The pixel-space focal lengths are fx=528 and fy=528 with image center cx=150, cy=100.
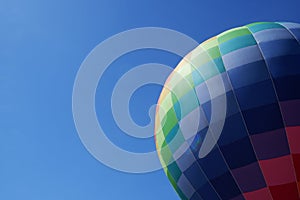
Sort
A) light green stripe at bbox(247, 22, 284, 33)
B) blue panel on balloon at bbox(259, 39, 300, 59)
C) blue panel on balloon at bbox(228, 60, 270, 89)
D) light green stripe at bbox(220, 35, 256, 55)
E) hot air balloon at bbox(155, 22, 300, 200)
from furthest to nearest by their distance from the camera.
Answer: light green stripe at bbox(247, 22, 284, 33), light green stripe at bbox(220, 35, 256, 55), blue panel on balloon at bbox(259, 39, 300, 59), blue panel on balloon at bbox(228, 60, 270, 89), hot air balloon at bbox(155, 22, 300, 200)

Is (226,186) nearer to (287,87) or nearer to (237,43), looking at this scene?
(287,87)

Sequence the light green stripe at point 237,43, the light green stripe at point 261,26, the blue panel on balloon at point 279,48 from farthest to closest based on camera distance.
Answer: the light green stripe at point 261,26, the light green stripe at point 237,43, the blue panel on balloon at point 279,48

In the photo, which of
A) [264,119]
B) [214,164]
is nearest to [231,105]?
[264,119]

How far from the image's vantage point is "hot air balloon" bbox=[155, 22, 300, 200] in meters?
13.6

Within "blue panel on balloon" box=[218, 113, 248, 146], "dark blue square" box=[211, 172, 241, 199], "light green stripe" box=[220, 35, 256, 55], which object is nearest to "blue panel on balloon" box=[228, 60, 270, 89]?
"light green stripe" box=[220, 35, 256, 55]

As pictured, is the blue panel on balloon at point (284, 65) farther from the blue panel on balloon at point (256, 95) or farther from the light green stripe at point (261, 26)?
the light green stripe at point (261, 26)

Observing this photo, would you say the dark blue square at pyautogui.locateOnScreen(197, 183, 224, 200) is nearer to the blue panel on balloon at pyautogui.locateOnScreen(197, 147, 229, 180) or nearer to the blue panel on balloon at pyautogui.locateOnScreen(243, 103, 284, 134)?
the blue panel on balloon at pyautogui.locateOnScreen(197, 147, 229, 180)

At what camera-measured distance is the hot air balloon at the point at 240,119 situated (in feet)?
44.6

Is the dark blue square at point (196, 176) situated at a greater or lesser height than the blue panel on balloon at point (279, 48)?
lesser

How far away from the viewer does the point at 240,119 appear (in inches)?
543

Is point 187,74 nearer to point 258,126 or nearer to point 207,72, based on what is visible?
point 207,72

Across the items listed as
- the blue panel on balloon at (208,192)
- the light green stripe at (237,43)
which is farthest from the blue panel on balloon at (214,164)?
the light green stripe at (237,43)

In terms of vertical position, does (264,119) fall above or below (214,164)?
above

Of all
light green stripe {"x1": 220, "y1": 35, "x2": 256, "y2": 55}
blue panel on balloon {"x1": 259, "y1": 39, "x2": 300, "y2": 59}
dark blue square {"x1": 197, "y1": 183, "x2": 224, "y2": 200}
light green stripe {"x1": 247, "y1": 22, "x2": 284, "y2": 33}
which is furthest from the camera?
light green stripe {"x1": 247, "y1": 22, "x2": 284, "y2": 33}
